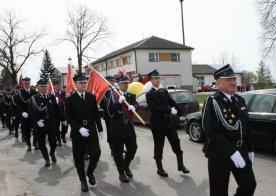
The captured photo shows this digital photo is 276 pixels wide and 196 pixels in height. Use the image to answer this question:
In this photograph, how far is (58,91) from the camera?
39.3 feet

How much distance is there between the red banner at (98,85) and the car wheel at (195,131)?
12.0 ft

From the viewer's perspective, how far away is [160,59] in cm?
4766

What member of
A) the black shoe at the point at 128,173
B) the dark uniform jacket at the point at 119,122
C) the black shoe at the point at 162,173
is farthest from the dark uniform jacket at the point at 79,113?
the black shoe at the point at 162,173

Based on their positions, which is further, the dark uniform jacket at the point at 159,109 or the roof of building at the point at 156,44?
the roof of building at the point at 156,44

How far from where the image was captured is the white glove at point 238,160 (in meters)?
3.64

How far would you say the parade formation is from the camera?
3.86 meters

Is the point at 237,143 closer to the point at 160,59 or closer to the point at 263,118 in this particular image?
the point at 263,118

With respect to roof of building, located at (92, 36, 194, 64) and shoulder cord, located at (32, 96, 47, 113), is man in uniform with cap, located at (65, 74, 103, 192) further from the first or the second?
roof of building, located at (92, 36, 194, 64)

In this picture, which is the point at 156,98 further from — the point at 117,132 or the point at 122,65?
the point at 122,65

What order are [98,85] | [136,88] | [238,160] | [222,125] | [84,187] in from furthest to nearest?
[136,88] < [98,85] < [84,187] < [222,125] < [238,160]

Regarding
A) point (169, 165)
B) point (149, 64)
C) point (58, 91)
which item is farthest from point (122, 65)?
point (169, 165)

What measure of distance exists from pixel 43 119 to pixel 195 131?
428cm

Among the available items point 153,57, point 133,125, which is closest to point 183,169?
point 133,125

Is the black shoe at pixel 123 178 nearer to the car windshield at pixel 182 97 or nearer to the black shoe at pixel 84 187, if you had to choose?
the black shoe at pixel 84 187
